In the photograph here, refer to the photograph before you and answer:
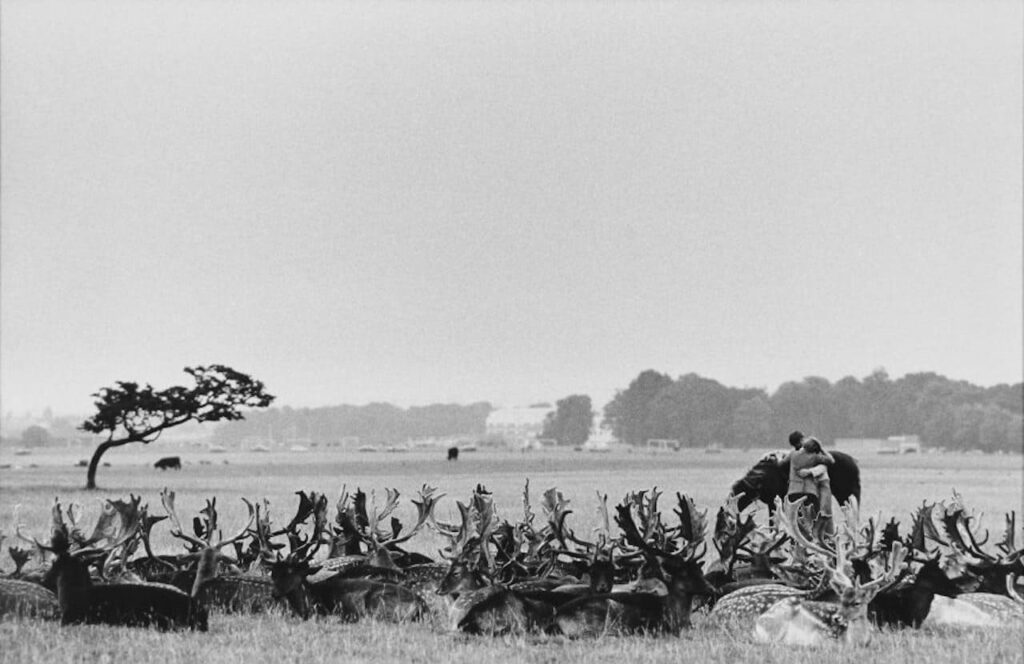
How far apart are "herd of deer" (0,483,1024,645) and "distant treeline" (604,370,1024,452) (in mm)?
123867

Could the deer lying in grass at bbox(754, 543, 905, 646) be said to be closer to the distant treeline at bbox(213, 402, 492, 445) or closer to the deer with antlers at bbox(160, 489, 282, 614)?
the deer with antlers at bbox(160, 489, 282, 614)

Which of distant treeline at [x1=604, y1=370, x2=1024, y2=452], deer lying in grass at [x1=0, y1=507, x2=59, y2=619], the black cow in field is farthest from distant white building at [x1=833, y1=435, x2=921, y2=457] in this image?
deer lying in grass at [x1=0, y1=507, x2=59, y2=619]

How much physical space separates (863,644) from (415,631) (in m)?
4.11

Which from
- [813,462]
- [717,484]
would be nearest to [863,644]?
[813,462]

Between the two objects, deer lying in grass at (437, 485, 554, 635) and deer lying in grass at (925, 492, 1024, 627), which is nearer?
deer lying in grass at (437, 485, 554, 635)

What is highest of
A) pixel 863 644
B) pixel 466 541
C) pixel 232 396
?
pixel 232 396

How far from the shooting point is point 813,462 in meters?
15.0

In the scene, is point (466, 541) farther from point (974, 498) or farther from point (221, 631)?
point (974, 498)

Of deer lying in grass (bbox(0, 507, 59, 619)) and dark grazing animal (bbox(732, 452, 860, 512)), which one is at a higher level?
dark grazing animal (bbox(732, 452, 860, 512))

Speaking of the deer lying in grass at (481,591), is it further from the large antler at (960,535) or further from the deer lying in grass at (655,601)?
the large antler at (960,535)

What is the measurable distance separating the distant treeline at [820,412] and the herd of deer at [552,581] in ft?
406

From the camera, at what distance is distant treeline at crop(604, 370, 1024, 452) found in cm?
13900

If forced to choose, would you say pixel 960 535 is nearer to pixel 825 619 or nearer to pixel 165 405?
pixel 825 619

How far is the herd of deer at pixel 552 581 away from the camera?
1099cm
